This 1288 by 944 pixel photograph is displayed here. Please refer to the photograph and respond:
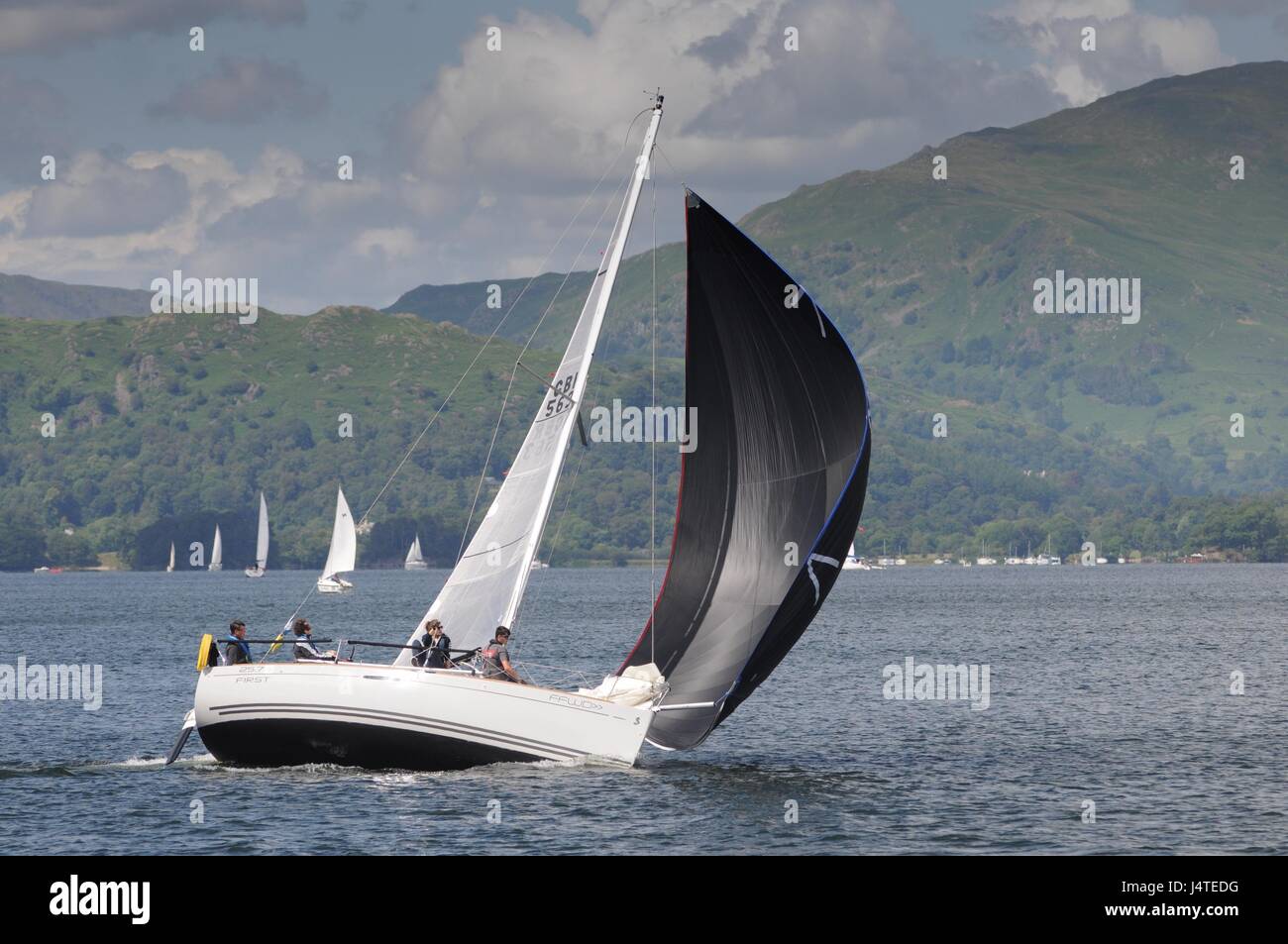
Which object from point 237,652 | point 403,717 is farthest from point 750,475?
point 237,652

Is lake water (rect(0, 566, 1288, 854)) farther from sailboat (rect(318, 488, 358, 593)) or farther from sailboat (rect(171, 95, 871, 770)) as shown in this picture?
sailboat (rect(318, 488, 358, 593))

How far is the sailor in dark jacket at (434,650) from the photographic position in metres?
33.7

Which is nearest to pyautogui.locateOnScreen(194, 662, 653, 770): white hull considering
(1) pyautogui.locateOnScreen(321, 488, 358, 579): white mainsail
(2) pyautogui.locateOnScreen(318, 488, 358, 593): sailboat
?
(2) pyautogui.locateOnScreen(318, 488, 358, 593): sailboat

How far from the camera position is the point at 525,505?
35125mm

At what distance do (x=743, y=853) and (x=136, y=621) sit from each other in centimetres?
9776

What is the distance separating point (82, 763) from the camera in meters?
A: 39.3

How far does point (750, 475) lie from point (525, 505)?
452cm

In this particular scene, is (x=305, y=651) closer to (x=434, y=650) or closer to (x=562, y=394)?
(x=434, y=650)

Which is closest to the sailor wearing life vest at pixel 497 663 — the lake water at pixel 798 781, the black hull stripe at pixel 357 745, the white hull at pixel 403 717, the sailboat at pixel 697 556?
the sailboat at pixel 697 556

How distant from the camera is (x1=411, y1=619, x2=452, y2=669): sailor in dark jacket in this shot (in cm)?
3372

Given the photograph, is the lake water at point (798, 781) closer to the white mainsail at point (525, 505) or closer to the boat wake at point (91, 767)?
the boat wake at point (91, 767)
